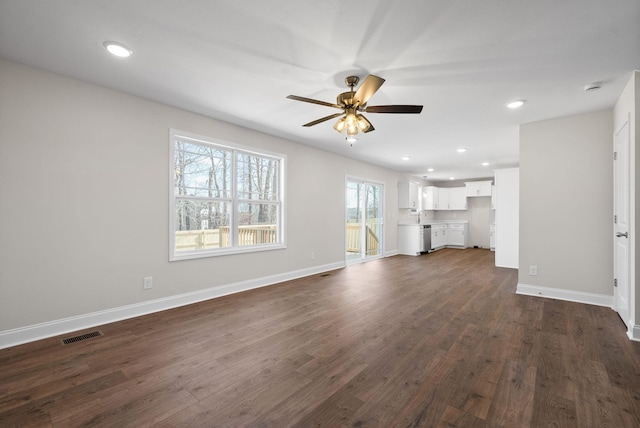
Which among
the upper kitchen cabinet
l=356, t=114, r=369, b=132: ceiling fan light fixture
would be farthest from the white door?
the upper kitchen cabinet

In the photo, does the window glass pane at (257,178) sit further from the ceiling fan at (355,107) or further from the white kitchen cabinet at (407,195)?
the white kitchen cabinet at (407,195)

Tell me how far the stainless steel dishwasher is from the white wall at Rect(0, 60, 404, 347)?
6.04 metres

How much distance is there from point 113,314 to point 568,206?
18.7 feet

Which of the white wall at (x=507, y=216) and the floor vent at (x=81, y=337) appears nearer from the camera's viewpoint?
the floor vent at (x=81, y=337)

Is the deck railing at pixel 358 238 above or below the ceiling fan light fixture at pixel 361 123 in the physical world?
below

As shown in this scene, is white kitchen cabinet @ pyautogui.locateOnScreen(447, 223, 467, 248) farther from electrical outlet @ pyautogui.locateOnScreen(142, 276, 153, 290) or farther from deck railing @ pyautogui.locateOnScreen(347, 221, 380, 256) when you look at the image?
electrical outlet @ pyautogui.locateOnScreen(142, 276, 153, 290)

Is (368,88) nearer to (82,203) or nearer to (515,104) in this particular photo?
(515,104)

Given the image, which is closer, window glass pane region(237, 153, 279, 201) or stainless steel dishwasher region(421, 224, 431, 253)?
window glass pane region(237, 153, 279, 201)

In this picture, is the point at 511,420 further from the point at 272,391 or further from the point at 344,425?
the point at 272,391

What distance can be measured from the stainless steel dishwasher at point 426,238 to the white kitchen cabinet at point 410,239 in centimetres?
14

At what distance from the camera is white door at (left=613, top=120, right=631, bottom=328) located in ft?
9.43

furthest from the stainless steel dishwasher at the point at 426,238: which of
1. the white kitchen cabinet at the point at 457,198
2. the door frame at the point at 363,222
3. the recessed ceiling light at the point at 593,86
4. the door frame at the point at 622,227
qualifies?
the recessed ceiling light at the point at 593,86

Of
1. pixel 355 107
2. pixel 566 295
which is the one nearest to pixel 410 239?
pixel 566 295

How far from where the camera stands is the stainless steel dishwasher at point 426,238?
8289 mm
